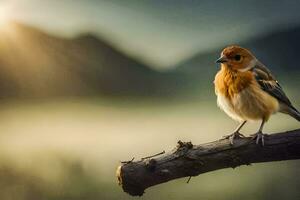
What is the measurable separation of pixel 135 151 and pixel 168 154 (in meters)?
0.15

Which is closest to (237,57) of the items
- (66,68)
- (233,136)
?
(233,136)

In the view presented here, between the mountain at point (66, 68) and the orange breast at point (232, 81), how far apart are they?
23cm

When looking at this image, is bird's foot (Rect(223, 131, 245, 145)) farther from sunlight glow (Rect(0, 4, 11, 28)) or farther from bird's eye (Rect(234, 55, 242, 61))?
sunlight glow (Rect(0, 4, 11, 28))

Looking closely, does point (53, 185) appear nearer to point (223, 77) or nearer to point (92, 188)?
point (92, 188)

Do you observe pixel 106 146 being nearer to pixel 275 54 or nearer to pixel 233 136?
pixel 233 136

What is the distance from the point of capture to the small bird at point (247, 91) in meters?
2.29

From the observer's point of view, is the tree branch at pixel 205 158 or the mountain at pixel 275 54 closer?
the tree branch at pixel 205 158

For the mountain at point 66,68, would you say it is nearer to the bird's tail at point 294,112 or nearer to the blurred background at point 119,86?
the blurred background at point 119,86

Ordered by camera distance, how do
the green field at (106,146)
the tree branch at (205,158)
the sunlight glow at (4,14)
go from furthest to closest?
the sunlight glow at (4,14) < the green field at (106,146) < the tree branch at (205,158)

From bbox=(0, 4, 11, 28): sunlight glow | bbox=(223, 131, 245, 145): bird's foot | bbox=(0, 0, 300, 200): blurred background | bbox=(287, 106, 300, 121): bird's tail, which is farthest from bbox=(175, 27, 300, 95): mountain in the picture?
bbox=(0, 4, 11, 28): sunlight glow

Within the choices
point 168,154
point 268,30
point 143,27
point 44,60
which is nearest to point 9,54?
point 44,60

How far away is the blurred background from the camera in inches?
94.4

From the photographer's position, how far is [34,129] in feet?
8.07

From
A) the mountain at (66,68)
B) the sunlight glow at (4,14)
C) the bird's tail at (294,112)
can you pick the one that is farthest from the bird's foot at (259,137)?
the sunlight glow at (4,14)
